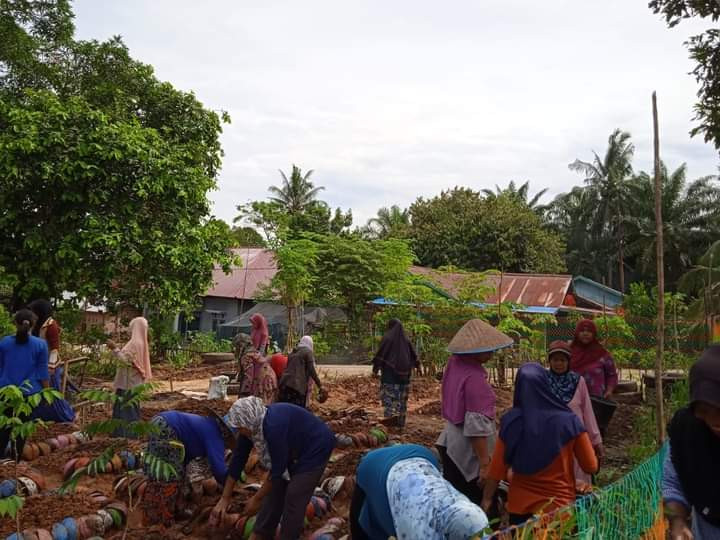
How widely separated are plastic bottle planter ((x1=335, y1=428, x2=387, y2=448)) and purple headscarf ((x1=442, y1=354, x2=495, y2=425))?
10.5 ft

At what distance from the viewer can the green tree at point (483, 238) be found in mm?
28562

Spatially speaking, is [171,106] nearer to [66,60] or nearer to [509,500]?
[66,60]

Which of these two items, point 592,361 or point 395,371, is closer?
point 592,361

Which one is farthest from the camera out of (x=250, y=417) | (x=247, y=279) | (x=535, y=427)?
(x=247, y=279)

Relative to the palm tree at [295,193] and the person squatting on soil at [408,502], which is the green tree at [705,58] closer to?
the person squatting on soil at [408,502]

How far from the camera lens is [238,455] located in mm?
3881

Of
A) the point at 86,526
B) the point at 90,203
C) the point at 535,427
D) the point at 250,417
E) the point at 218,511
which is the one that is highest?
the point at 90,203

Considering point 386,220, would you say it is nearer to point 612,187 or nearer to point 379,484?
point 612,187

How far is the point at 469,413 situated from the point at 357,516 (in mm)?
1071

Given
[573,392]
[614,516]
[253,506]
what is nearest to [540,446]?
[614,516]

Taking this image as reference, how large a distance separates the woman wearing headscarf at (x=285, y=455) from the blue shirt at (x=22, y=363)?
2.78 metres

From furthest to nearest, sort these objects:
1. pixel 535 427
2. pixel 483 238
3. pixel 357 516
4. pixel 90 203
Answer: pixel 483 238, pixel 90 203, pixel 535 427, pixel 357 516

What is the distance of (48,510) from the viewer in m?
4.66

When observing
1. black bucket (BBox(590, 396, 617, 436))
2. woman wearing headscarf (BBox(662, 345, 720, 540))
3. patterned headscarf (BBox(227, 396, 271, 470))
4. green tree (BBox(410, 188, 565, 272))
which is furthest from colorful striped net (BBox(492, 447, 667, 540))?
green tree (BBox(410, 188, 565, 272))
